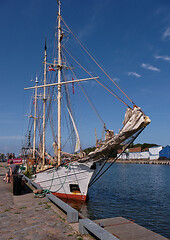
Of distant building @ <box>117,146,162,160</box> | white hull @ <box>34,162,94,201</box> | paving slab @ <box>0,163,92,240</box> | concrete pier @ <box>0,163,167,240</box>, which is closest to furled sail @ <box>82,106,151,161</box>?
white hull @ <box>34,162,94,201</box>

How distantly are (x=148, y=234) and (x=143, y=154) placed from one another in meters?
134

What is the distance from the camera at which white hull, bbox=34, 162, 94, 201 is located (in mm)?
16609

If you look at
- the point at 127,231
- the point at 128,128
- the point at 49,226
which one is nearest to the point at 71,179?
the point at 128,128

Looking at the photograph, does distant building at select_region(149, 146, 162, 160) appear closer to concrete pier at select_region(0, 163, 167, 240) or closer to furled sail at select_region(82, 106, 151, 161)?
furled sail at select_region(82, 106, 151, 161)

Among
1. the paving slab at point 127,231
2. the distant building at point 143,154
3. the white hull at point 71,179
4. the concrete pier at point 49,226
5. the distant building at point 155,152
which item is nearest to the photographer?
the concrete pier at point 49,226

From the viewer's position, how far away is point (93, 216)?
47.0 feet

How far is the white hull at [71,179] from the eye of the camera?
16609 mm

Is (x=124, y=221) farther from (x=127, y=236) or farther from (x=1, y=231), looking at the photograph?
(x=1, y=231)

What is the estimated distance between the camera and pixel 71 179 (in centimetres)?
1697

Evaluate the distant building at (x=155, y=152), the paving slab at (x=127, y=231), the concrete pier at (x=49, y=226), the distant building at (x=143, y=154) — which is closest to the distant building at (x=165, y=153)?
the distant building at (x=155, y=152)

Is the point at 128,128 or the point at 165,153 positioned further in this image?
the point at 165,153

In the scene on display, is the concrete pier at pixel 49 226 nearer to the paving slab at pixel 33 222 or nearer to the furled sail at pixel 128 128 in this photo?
the paving slab at pixel 33 222

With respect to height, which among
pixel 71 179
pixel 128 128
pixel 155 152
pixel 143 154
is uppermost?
pixel 128 128

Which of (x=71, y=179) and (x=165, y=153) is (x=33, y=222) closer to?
(x=71, y=179)
